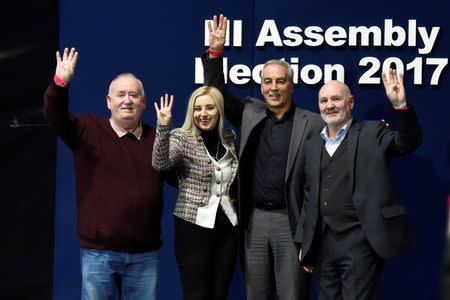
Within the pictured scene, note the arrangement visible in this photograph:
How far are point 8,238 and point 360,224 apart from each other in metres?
2.85

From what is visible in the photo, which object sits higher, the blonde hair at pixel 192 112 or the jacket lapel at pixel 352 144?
the blonde hair at pixel 192 112

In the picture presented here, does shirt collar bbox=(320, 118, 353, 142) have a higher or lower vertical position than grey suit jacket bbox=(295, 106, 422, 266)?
higher

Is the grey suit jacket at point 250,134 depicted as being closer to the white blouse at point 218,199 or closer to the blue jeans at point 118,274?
the white blouse at point 218,199

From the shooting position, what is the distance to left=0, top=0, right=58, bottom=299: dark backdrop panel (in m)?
4.48

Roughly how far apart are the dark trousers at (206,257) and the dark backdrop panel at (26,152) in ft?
5.42

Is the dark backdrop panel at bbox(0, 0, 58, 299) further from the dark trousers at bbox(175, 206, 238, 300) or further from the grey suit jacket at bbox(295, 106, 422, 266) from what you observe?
the grey suit jacket at bbox(295, 106, 422, 266)

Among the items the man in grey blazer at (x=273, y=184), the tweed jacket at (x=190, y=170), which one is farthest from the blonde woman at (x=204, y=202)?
the man in grey blazer at (x=273, y=184)

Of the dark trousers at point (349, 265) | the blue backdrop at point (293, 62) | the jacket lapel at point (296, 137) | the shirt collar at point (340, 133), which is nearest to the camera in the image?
the dark trousers at point (349, 265)

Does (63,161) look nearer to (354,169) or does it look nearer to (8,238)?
(8,238)

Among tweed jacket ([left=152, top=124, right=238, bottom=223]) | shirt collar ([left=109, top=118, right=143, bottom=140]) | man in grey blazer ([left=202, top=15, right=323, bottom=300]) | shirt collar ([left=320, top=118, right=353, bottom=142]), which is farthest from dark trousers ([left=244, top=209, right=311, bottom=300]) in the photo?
shirt collar ([left=109, top=118, right=143, bottom=140])

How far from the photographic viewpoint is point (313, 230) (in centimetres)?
321

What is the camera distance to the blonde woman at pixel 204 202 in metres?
3.32

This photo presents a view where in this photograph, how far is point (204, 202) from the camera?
334 cm

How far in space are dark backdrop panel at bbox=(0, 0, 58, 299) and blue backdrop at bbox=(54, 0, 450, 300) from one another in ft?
0.40
